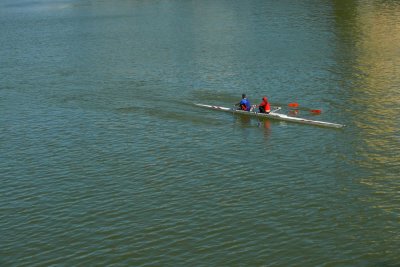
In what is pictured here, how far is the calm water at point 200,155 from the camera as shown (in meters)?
34.5

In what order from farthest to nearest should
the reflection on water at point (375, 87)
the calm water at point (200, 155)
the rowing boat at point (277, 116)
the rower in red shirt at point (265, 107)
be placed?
the rower in red shirt at point (265, 107) < the rowing boat at point (277, 116) < the reflection on water at point (375, 87) < the calm water at point (200, 155)

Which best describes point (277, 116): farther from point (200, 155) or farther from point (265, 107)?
point (200, 155)

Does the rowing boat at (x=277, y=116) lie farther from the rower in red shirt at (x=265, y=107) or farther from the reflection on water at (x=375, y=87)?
the reflection on water at (x=375, y=87)

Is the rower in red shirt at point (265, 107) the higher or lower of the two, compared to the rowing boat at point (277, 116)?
higher

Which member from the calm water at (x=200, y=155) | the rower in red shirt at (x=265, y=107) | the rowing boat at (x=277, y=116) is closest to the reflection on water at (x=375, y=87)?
the calm water at (x=200, y=155)

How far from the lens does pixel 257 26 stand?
10394 cm

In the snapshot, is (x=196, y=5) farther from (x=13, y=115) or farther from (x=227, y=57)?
(x=13, y=115)

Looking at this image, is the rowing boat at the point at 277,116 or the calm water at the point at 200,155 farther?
the rowing boat at the point at 277,116

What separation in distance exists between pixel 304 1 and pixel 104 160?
91.7 m

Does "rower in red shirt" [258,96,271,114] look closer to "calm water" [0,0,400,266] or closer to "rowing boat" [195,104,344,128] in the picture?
"rowing boat" [195,104,344,128]

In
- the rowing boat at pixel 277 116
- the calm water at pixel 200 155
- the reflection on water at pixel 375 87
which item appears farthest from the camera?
the rowing boat at pixel 277 116

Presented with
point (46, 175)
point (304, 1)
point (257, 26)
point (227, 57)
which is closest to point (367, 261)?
point (46, 175)

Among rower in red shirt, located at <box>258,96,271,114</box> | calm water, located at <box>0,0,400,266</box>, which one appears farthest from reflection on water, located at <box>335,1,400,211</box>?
rower in red shirt, located at <box>258,96,271,114</box>

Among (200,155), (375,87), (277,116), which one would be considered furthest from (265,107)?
(375,87)
